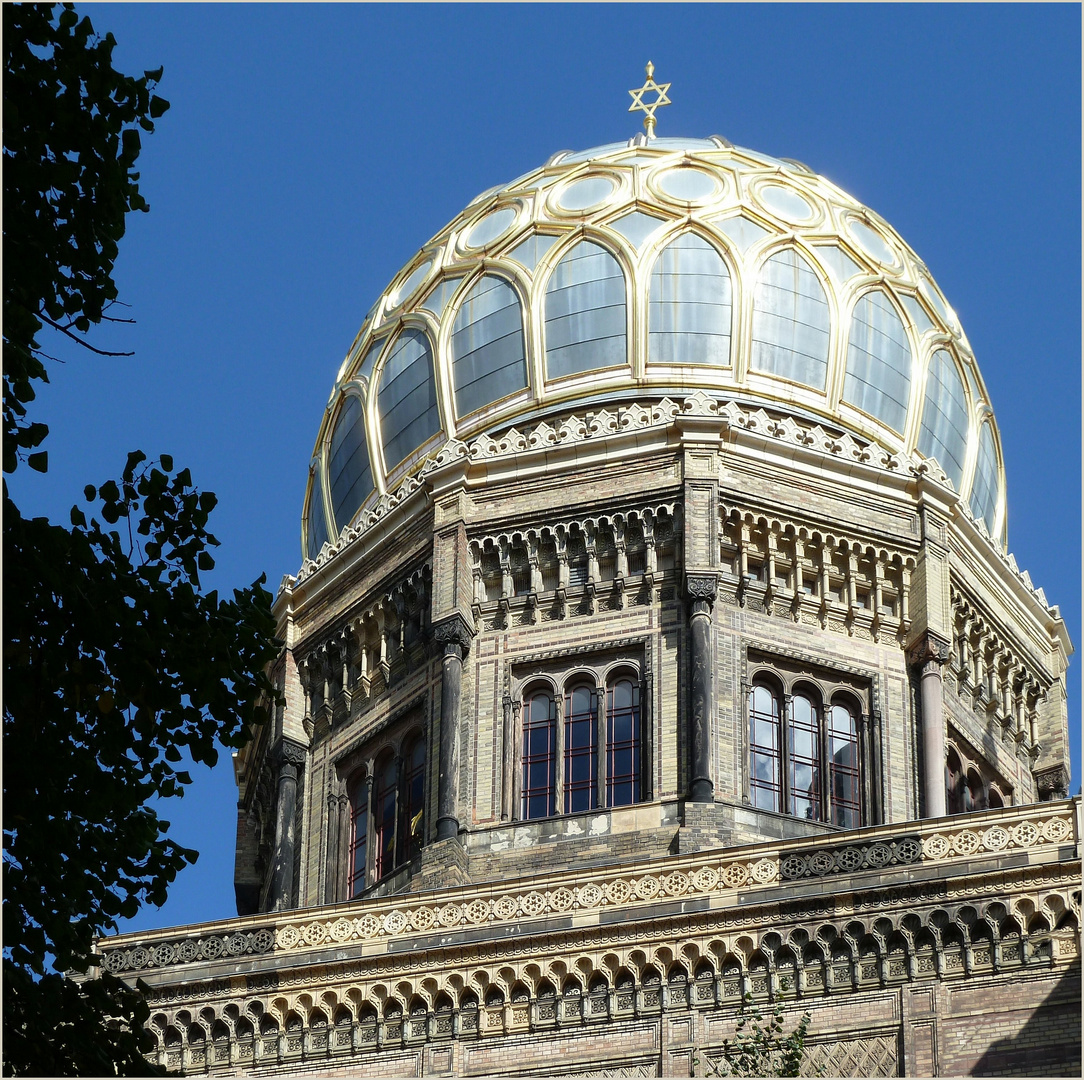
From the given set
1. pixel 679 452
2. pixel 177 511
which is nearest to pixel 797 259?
pixel 679 452

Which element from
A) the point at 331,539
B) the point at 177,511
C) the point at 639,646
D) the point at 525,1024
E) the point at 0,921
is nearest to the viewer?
the point at 0,921

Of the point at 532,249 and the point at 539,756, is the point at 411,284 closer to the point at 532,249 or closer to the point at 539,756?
the point at 532,249

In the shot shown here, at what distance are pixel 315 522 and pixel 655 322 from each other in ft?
20.4

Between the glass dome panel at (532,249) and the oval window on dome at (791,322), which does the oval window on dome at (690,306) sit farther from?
the glass dome panel at (532,249)

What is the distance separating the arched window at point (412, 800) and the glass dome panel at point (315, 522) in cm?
541

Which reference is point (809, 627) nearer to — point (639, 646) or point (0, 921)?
point (639, 646)

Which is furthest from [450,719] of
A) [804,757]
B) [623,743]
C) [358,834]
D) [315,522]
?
[315,522]

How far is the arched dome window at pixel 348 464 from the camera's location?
138 ft

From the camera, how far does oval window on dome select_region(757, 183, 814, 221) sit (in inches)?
1665

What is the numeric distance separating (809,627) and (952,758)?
257cm

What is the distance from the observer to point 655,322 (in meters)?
40.3

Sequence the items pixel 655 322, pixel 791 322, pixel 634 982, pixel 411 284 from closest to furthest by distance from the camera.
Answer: pixel 634 982
pixel 655 322
pixel 791 322
pixel 411 284

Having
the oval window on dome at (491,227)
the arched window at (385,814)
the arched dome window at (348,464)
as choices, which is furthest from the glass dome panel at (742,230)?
the arched window at (385,814)

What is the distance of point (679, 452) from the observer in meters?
38.1
